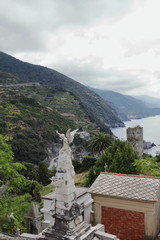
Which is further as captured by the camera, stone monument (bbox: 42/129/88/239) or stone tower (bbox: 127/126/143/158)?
stone tower (bbox: 127/126/143/158)

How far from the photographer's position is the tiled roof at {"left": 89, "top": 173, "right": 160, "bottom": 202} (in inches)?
420

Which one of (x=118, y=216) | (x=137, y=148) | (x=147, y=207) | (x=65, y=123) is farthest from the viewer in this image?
(x=65, y=123)

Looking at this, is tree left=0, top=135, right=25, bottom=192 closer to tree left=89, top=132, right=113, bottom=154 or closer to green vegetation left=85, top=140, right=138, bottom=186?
green vegetation left=85, top=140, right=138, bottom=186

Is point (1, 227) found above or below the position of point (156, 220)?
below

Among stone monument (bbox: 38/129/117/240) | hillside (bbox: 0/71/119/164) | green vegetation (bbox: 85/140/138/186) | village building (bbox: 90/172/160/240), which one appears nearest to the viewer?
stone monument (bbox: 38/129/117/240)

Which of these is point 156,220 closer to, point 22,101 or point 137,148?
point 137,148

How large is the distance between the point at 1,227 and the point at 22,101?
100122 millimetres

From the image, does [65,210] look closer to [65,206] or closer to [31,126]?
[65,206]

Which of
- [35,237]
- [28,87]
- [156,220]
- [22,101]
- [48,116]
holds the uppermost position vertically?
[28,87]

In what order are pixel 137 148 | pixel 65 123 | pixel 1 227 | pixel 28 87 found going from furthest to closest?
pixel 28 87 < pixel 65 123 < pixel 137 148 < pixel 1 227

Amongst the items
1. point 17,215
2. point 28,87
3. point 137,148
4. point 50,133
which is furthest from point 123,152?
point 28,87

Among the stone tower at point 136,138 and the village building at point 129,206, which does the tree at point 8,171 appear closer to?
the village building at point 129,206

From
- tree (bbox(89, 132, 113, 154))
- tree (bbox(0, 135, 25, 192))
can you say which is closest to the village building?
tree (bbox(0, 135, 25, 192))

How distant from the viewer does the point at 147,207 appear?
34.4 feet
